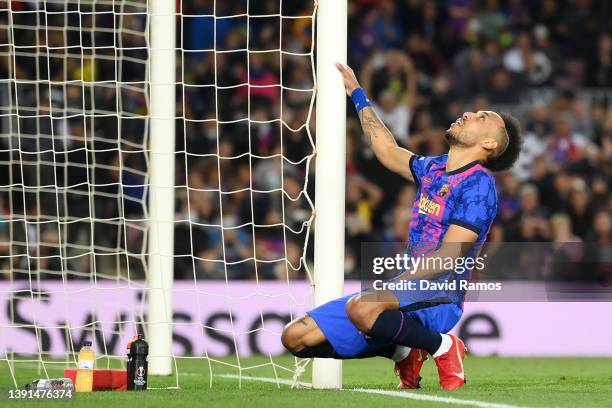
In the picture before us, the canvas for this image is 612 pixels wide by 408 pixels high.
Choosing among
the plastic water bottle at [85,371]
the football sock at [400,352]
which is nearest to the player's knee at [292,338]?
the football sock at [400,352]

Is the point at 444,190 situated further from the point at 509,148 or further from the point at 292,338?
the point at 292,338

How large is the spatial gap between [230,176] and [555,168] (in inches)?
154

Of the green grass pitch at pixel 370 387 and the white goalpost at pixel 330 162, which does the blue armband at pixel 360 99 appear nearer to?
the white goalpost at pixel 330 162

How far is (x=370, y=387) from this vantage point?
7.25 meters

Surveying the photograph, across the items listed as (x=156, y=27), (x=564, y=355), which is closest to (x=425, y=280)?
(x=156, y=27)

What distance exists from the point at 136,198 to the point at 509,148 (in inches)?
249

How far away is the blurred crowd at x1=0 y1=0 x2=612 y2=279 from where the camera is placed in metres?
11.9

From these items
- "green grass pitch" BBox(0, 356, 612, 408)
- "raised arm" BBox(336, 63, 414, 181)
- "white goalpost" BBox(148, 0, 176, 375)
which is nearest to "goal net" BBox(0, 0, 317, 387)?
"white goalpost" BBox(148, 0, 176, 375)

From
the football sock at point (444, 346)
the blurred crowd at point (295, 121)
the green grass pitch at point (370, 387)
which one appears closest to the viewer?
the green grass pitch at point (370, 387)

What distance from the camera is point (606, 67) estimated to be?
53.9 ft

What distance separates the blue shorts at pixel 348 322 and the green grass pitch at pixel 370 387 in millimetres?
254

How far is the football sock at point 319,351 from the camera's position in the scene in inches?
261

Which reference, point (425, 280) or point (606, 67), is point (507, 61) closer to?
point (606, 67)

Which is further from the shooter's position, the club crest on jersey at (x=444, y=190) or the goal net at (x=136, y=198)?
the goal net at (x=136, y=198)
